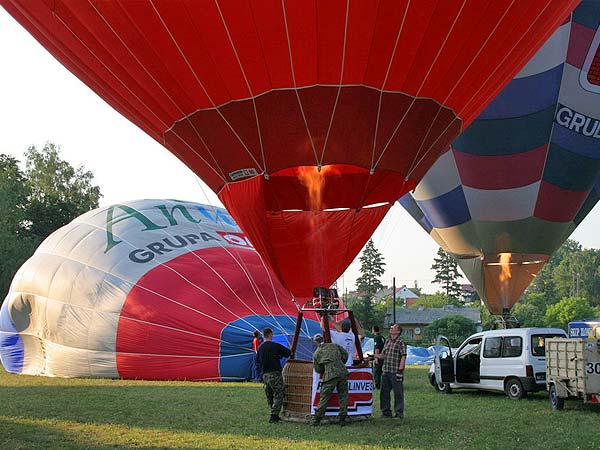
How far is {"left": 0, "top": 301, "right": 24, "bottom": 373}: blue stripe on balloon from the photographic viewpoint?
16891 mm

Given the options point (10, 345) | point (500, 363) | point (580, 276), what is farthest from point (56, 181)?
point (580, 276)

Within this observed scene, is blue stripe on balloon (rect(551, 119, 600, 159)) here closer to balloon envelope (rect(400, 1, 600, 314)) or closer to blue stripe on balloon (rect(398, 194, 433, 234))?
balloon envelope (rect(400, 1, 600, 314))

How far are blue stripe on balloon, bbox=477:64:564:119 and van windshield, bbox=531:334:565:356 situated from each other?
14.0ft

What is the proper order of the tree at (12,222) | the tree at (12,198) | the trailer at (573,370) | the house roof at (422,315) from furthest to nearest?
the house roof at (422,315), the tree at (12,198), the tree at (12,222), the trailer at (573,370)

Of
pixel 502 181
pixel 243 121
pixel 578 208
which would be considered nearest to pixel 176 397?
pixel 243 121

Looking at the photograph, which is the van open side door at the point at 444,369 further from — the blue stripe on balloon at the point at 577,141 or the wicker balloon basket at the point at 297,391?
the wicker balloon basket at the point at 297,391

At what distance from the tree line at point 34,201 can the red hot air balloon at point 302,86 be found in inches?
1020

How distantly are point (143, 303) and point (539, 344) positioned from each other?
6994 millimetres

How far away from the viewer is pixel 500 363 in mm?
12672

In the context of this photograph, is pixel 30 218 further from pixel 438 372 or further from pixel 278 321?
pixel 438 372

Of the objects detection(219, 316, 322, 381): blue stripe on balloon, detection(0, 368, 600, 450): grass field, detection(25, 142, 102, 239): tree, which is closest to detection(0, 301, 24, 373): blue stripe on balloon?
detection(0, 368, 600, 450): grass field

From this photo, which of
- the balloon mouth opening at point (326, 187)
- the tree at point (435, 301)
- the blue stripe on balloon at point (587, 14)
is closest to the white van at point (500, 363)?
the balloon mouth opening at point (326, 187)

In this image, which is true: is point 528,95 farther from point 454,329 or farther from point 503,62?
point 454,329

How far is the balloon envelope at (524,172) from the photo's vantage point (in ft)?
46.4
